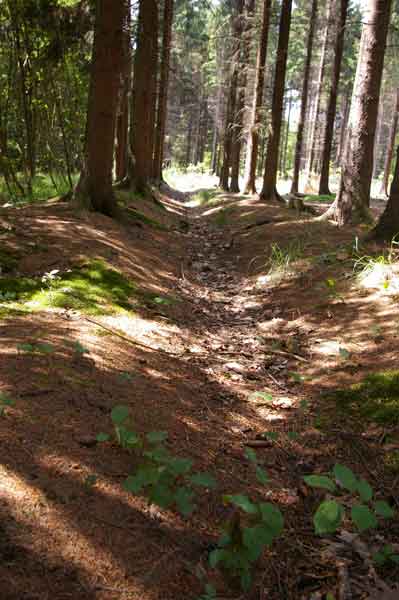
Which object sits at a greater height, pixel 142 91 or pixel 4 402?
pixel 142 91

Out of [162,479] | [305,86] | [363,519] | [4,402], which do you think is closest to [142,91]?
[4,402]

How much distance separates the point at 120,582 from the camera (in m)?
1.80

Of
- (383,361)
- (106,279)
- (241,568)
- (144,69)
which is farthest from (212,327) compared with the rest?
(144,69)

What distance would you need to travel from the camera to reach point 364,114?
9.32m

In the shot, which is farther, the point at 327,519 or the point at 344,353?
the point at 344,353

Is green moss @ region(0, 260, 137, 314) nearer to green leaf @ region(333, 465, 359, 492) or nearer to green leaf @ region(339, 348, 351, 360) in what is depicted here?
green leaf @ region(339, 348, 351, 360)

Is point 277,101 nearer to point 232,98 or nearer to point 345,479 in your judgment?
point 232,98

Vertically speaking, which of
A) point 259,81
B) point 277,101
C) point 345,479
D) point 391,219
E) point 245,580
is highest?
point 259,81

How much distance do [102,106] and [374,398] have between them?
273 inches

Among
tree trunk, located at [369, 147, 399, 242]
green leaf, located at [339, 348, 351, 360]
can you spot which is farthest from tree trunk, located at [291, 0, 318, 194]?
green leaf, located at [339, 348, 351, 360]

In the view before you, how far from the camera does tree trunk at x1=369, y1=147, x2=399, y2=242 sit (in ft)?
21.9

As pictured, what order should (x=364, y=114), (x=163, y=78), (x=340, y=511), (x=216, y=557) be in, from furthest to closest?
1. (x=163, y=78)
2. (x=364, y=114)
3. (x=340, y=511)
4. (x=216, y=557)

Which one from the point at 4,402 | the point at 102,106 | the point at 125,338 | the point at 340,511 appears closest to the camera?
the point at 340,511

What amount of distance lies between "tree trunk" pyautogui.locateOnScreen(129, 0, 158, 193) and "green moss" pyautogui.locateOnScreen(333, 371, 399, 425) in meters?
11.0
